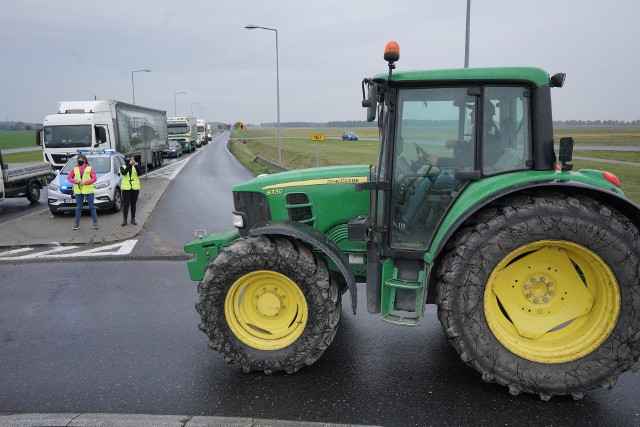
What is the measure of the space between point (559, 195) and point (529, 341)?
1.25 m

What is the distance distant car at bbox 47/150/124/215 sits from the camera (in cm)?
1286

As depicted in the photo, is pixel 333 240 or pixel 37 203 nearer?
pixel 333 240

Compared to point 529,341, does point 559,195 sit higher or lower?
higher

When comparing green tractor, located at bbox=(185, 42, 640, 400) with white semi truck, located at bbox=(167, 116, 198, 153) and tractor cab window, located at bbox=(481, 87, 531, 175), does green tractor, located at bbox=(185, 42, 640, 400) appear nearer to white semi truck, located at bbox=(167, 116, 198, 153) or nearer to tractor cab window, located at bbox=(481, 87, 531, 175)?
tractor cab window, located at bbox=(481, 87, 531, 175)

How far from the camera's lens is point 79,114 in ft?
68.6

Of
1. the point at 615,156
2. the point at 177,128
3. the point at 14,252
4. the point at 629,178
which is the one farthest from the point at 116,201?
the point at 177,128

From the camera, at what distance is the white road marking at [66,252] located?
28.9 ft

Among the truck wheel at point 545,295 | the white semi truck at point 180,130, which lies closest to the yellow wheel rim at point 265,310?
the truck wheel at point 545,295

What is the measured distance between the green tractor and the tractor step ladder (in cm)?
1

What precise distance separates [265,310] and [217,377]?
0.73m

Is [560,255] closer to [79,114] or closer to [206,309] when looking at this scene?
[206,309]

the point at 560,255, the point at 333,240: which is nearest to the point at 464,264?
the point at 560,255

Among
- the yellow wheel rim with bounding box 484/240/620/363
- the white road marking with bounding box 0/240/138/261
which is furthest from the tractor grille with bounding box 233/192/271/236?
the white road marking with bounding box 0/240/138/261

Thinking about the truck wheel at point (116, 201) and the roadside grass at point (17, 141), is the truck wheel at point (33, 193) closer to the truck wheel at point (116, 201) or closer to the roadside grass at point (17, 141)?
the truck wheel at point (116, 201)
